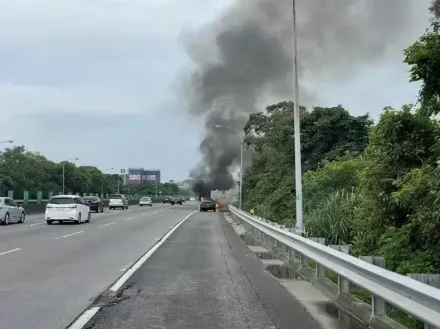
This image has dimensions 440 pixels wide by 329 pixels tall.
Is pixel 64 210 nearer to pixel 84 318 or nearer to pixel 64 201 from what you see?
pixel 64 201

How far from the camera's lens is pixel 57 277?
10.3m

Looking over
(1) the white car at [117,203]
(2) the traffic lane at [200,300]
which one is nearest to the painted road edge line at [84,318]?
(2) the traffic lane at [200,300]

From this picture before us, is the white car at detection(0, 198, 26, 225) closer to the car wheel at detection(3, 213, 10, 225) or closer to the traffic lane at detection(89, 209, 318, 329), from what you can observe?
the car wheel at detection(3, 213, 10, 225)

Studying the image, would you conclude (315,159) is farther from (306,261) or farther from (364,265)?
(364,265)

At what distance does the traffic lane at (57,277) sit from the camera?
7.14 m

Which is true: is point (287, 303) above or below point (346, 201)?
below

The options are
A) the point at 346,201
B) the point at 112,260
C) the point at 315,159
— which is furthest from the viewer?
the point at 315,159

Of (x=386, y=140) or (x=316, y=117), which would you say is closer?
(x=386, y=140)

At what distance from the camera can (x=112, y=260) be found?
13.2 meters

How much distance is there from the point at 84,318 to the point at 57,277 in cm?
367

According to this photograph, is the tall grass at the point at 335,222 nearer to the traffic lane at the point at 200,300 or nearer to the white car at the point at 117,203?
Result: the traffic lane at the point at 200,300

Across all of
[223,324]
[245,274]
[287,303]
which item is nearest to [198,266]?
[245,274]

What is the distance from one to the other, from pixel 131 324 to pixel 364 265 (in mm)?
2951

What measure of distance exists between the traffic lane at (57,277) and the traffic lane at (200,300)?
1.75ft
